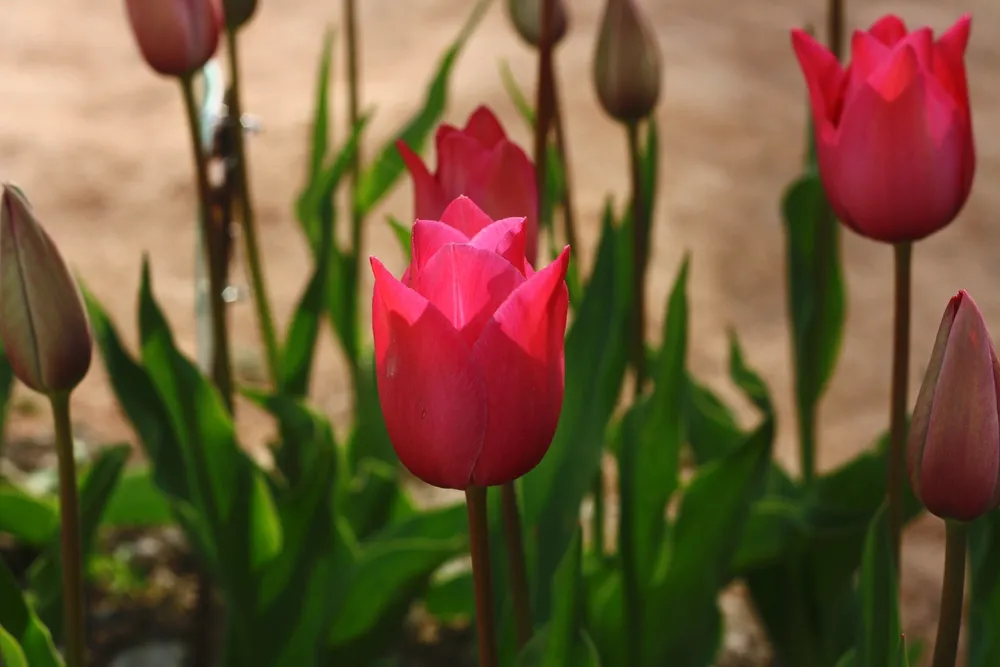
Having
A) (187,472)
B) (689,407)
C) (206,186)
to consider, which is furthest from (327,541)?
(689,407)

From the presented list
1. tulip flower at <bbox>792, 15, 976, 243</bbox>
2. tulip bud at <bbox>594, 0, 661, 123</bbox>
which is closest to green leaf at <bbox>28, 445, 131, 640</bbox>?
tulip bud at <bbox>594, 0, 661, 123</bbox>

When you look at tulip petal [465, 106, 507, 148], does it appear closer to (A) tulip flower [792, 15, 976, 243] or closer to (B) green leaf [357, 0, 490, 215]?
(A) tulip flower [792, 15, 976, 243]

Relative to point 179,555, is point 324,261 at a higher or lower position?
higher

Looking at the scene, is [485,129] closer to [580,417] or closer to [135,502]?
[580,417]

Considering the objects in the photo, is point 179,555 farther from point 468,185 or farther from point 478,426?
point 478,426

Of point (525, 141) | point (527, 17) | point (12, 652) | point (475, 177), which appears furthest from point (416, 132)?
point (525, 141)

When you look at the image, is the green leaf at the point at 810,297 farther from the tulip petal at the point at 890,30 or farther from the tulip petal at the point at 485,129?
the tulip petal at the point at 485,129
